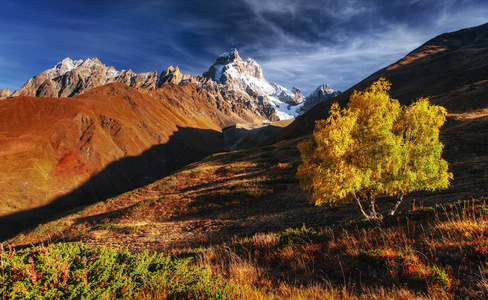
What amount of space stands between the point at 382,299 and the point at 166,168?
103185mm

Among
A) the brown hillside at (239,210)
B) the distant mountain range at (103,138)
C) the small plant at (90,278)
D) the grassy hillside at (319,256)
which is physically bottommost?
the brown hillside at (239,210)

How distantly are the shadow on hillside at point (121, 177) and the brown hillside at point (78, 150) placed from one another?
31 cm

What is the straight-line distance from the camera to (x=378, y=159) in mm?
12094

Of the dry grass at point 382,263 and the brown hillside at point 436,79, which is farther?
the brown hillside at point 436,79

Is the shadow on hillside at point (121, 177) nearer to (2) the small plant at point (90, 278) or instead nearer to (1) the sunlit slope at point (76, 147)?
(1) the sunlit slope at point (76, 147)

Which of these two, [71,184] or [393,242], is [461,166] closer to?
[393,242]

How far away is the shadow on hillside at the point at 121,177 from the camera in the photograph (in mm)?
48013

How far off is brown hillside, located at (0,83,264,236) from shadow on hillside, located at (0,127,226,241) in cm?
31

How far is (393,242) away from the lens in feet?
24.5

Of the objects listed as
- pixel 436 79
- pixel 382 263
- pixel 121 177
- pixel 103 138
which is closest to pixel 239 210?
pixel 382 263

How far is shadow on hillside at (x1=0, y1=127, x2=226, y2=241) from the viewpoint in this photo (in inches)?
1890

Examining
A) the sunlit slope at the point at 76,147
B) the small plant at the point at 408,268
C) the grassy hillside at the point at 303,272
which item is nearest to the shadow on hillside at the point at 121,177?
the sunlit slope at the point at 76,147

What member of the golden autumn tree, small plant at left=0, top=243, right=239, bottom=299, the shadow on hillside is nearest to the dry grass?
small plant at left=0, top=243, right=239, bottom=299

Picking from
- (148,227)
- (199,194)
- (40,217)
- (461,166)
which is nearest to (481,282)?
(461,166)
